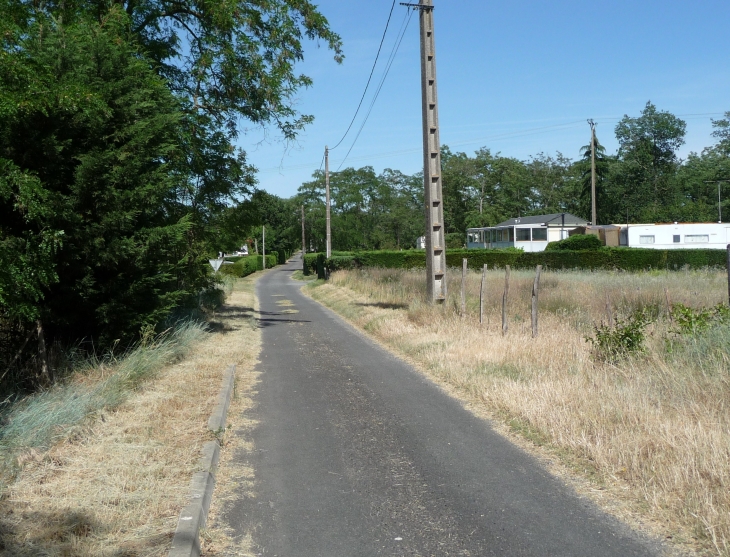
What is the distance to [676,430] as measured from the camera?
5.95 m

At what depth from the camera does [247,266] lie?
A: 6122 centimetres

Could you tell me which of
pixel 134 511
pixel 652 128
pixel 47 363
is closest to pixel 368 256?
pixel 47 363

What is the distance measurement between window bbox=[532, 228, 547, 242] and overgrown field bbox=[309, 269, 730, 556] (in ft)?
152

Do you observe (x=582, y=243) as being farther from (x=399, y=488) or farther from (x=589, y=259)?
(x=399, y=488)

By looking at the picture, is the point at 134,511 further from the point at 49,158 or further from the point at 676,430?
the point at 49,158

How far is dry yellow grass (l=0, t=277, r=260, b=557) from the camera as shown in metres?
4.30

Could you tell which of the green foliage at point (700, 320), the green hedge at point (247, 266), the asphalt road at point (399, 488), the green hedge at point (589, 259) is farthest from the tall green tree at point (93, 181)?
the green hedge at point (247, 266)

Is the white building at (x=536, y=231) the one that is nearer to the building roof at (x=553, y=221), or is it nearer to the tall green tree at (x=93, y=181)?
the building roof at (x=553, y=221)

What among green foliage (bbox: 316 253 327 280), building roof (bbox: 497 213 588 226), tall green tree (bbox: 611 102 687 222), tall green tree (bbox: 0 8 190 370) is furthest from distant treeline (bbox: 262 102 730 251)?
tall green tree (bbox: 0 8 190 370)

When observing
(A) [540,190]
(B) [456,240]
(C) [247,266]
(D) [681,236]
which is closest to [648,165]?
(A) [540,190]

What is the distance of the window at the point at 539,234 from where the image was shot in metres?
61.1

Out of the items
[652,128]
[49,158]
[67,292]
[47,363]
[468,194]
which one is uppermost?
[652,128]

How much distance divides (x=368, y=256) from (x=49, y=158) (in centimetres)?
4096

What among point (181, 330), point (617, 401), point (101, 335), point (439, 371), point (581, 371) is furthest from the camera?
point (181, 330)
